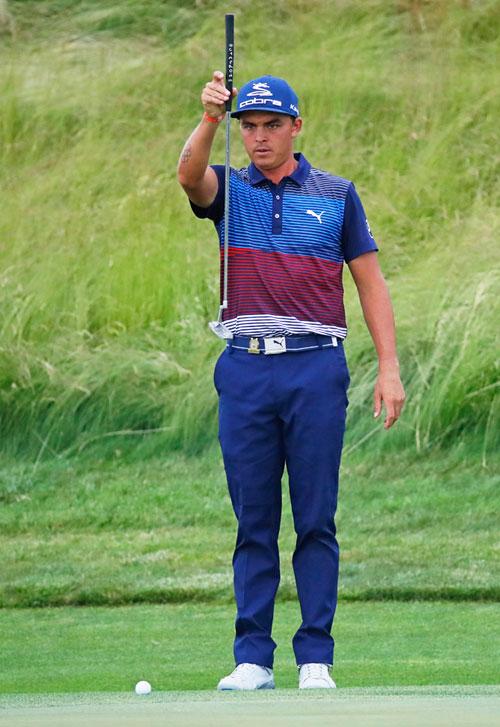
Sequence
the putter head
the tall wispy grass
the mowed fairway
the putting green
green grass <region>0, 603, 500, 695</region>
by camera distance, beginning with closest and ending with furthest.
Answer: the putting green
the mowed fairway
the putter head
green grass <region>0, 603, 500, 695</region>
the tall wispy grass

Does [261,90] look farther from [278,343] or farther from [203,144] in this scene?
[278,343]

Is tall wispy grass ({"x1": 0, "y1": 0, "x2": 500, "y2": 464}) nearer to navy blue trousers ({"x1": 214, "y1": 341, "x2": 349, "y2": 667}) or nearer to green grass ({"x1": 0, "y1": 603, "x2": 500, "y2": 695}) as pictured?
green grass ({"x1": 0, "y1": 603, "x2": 500, "y2": 695})

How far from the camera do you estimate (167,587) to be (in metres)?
7.44

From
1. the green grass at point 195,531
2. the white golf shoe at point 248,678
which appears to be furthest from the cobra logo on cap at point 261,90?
the green grass at point 195,531

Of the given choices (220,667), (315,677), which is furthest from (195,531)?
(315,677)

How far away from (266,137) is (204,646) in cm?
214

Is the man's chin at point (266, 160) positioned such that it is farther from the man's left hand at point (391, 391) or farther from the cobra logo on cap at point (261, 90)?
the man's left hand at point (391, 391)

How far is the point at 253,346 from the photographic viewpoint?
4176 mm

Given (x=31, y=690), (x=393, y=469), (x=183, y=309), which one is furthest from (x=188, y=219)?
(x=31, y=690)

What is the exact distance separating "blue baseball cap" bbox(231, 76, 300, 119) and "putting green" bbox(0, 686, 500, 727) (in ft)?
4.85

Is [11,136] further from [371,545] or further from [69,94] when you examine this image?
[371,545]

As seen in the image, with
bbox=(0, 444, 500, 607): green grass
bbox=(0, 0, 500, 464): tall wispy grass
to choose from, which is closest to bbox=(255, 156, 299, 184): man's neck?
bbox=(0, 444, 500, 607): green grass

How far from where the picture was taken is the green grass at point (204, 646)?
Result: 4957mm

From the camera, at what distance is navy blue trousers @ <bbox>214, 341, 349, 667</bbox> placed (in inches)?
164
